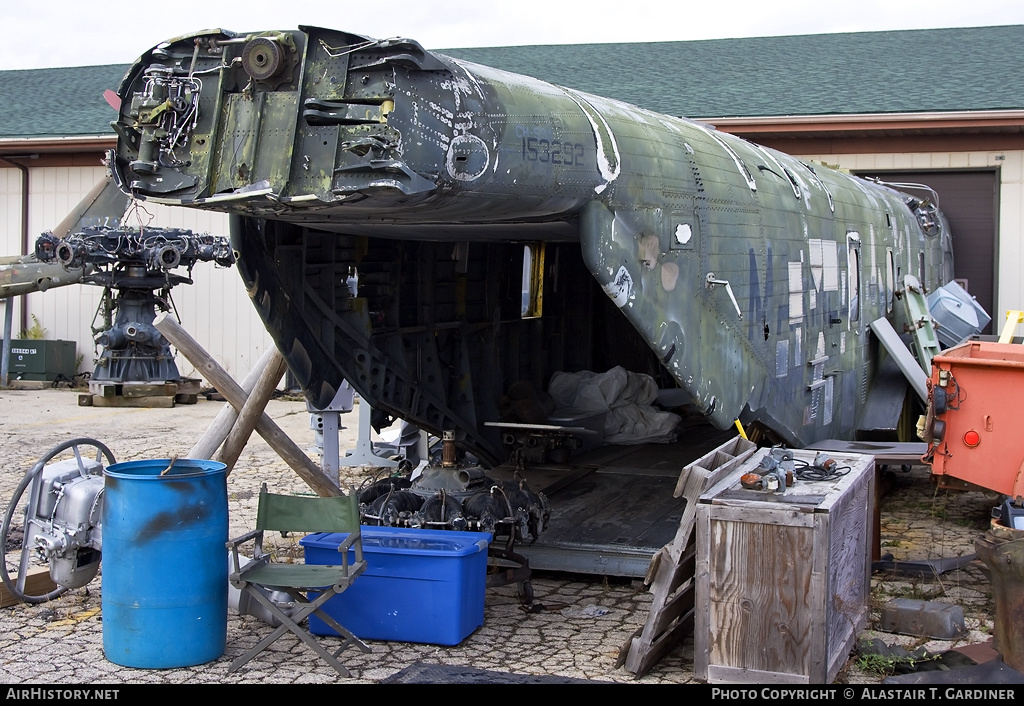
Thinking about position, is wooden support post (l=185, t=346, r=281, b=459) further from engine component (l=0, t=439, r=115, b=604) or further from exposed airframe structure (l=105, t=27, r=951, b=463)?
engine component (l=0, t=439, r=115, b=604)

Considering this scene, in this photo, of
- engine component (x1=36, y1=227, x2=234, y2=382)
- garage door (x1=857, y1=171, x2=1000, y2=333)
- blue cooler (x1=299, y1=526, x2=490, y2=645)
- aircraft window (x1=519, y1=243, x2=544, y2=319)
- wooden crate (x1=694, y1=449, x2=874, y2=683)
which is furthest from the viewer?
garage door (x1=857, y1=171, x2=1000, y2=333)

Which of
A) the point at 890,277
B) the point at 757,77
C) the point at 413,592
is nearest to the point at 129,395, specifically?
the point at 890,277

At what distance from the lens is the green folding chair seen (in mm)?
5262

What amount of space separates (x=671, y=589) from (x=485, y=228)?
255 cm

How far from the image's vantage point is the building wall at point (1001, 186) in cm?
1500

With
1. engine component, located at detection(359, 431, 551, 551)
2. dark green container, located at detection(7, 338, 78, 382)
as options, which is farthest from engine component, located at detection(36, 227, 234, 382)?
engine component, located at detection(359, 431, 551, 551)

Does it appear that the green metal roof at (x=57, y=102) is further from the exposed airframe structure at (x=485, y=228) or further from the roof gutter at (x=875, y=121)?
the exposed airframe structure at (x=485, y=228)

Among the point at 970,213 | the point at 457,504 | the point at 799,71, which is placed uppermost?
the point at 799,71

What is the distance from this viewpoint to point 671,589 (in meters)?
5.21

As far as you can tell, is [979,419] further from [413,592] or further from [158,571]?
[158,571]

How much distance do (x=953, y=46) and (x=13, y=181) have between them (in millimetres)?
17212

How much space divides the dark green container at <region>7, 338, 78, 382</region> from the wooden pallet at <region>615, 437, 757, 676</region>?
15800 mm

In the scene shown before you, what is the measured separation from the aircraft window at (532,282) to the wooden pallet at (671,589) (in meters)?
3.87

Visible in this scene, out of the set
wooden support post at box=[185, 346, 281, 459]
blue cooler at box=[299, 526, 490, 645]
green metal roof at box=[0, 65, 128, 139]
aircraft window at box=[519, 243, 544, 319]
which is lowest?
blue cooler at box=[299, 526, 490, 645]
